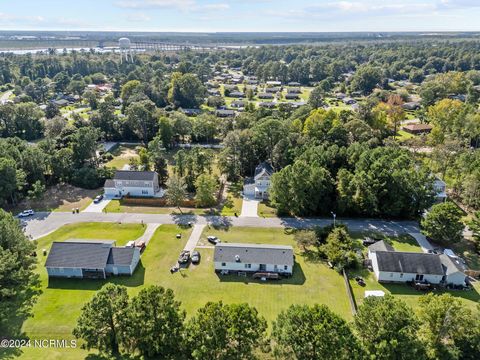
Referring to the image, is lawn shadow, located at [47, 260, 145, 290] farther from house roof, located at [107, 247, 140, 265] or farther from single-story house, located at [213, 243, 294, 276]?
single-story house, located at [213, 243, 294, 276]

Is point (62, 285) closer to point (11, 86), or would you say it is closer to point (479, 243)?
point (479, 243)

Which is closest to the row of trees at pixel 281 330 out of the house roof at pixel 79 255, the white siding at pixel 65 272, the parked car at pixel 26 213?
the house roof at pixel 79 255

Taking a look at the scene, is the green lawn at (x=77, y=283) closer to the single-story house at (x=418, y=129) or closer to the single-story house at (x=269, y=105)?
the single-story house at (x=418, y=129)

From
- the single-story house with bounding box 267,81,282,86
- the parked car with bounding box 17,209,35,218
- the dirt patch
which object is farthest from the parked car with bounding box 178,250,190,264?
the single-story house with bounding box 267,81,282,86

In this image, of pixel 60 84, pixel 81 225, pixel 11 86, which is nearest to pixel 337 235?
pixel 81 225

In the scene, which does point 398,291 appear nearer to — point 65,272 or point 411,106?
point 65,272

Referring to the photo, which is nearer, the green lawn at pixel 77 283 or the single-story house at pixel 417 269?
the green lawn at pixel 77 283
